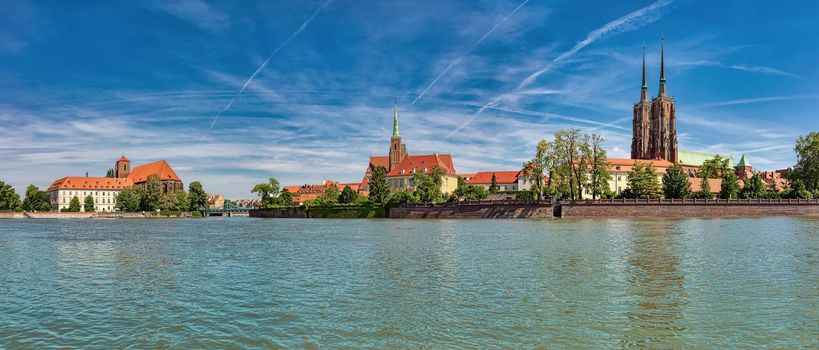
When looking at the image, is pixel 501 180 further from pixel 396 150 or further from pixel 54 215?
pixel 54 215

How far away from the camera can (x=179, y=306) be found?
16406 millimetres

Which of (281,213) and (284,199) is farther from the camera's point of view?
(284,199)

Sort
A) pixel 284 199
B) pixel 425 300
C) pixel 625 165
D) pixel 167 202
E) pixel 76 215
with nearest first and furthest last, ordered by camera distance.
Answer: pixel 425 300, pixel 284 199, pixel 625 165, pixel 167 202, pixel 76 215

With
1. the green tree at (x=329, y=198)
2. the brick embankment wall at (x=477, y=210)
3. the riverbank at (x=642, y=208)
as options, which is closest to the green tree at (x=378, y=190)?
the brick embankment wall at (x=477, y=210)

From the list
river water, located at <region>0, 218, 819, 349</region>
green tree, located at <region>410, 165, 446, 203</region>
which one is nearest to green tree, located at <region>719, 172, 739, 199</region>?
green tree, located at <region>410, 165, 446, 203</region>

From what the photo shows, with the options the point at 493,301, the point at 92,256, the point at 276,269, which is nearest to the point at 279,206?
the point at 92,256

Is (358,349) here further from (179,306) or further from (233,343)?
(179,306)

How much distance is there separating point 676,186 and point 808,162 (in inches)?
953

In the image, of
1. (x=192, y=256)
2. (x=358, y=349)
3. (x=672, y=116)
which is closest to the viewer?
(x=358, y=349)

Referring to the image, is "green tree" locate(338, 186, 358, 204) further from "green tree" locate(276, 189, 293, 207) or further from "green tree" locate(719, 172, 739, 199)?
"green tree" locate(719, 172, 739, 199)

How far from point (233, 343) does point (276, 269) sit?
41.4 feet

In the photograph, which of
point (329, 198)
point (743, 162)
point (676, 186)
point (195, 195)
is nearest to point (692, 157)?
point (743, 162)

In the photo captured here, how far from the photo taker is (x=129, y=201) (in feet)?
524

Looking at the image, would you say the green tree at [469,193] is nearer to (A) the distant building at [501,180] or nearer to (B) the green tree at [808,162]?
(A) the distant building at [501,180]
